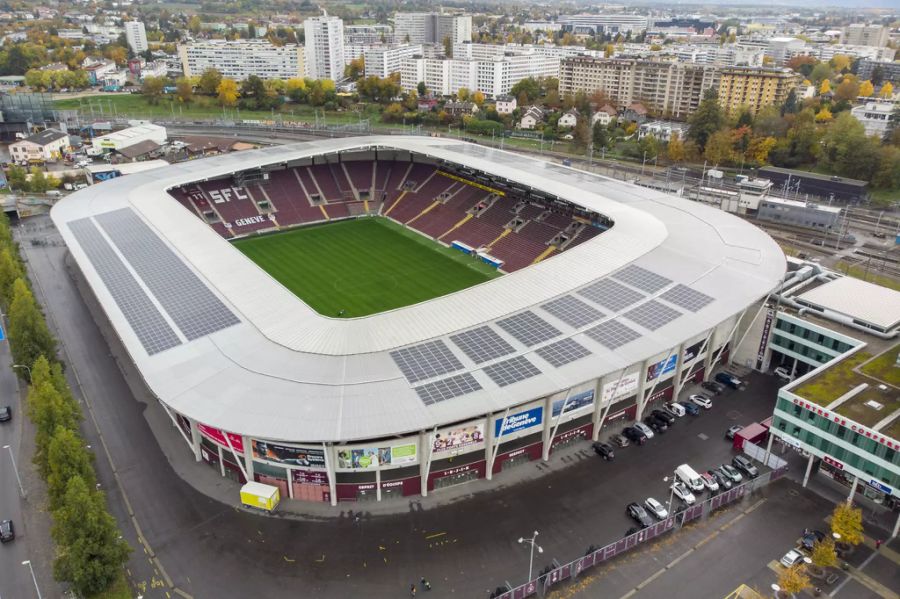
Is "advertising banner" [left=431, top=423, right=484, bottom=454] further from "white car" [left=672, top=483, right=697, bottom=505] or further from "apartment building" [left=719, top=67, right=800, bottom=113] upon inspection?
"apartment building" [left=719, top=67, right=800, bottom=113]

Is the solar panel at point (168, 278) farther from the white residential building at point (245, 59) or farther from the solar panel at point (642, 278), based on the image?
the white residential building at point (245, 59)

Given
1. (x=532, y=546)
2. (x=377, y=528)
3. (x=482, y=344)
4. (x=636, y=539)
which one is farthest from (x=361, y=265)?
(x=636, y=539)

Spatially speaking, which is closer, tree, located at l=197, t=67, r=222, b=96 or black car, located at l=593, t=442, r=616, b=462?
black car, located at l=593, t=442, r=616, b=462

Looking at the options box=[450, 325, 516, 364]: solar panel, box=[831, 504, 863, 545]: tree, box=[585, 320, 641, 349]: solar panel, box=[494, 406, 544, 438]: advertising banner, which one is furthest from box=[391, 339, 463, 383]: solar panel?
box=[831, 504, 863, 545]: tree

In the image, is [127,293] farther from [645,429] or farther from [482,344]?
[645,429]

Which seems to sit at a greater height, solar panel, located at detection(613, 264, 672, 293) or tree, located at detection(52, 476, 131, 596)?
solar panel, located at detection(613, 264, 672, 293)

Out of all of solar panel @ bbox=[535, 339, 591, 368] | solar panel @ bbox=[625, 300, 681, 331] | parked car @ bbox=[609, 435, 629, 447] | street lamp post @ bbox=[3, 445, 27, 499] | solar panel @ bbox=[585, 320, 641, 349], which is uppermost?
solar panel @ bbox=[625, 300, 681, 331]
